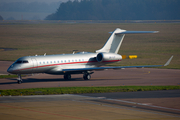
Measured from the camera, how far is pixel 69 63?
38.2 metres

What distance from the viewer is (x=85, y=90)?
28844 mm

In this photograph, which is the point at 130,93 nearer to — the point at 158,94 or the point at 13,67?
the point at 158,94

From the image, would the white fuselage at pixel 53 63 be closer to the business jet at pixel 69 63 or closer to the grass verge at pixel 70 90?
the business jet at pixel 69 63

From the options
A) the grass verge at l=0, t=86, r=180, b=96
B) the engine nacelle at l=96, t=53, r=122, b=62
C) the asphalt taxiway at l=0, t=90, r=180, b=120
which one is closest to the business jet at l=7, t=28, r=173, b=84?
the engine nacelle at l=96, t=53, r=122, b=62

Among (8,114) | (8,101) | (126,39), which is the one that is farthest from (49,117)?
(126,39)

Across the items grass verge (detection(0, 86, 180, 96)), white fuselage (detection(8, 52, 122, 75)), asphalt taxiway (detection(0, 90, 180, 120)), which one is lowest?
asphalt taxiway (detection(0, 90, 180, 120))

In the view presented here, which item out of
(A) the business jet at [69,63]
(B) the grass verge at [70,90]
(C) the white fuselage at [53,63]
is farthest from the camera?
(A) the business jet at [69,63]

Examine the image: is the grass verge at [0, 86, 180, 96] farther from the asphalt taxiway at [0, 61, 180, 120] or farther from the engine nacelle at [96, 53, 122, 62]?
the engine nacelle at [96, 53, 122, 62]

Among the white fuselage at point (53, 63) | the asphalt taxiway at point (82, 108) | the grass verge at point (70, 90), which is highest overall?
the white fuselage at point (53, 63)

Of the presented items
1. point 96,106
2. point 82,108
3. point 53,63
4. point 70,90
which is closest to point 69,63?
point 53,63

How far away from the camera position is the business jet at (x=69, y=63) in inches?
1389

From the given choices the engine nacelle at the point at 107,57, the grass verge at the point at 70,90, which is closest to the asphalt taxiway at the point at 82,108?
the grass verge at the point at 70,90

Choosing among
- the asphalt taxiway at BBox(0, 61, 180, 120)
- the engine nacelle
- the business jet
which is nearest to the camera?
the asphalt taxiway at BBox(0, 61, 180, 120)

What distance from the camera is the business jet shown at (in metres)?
35.3
